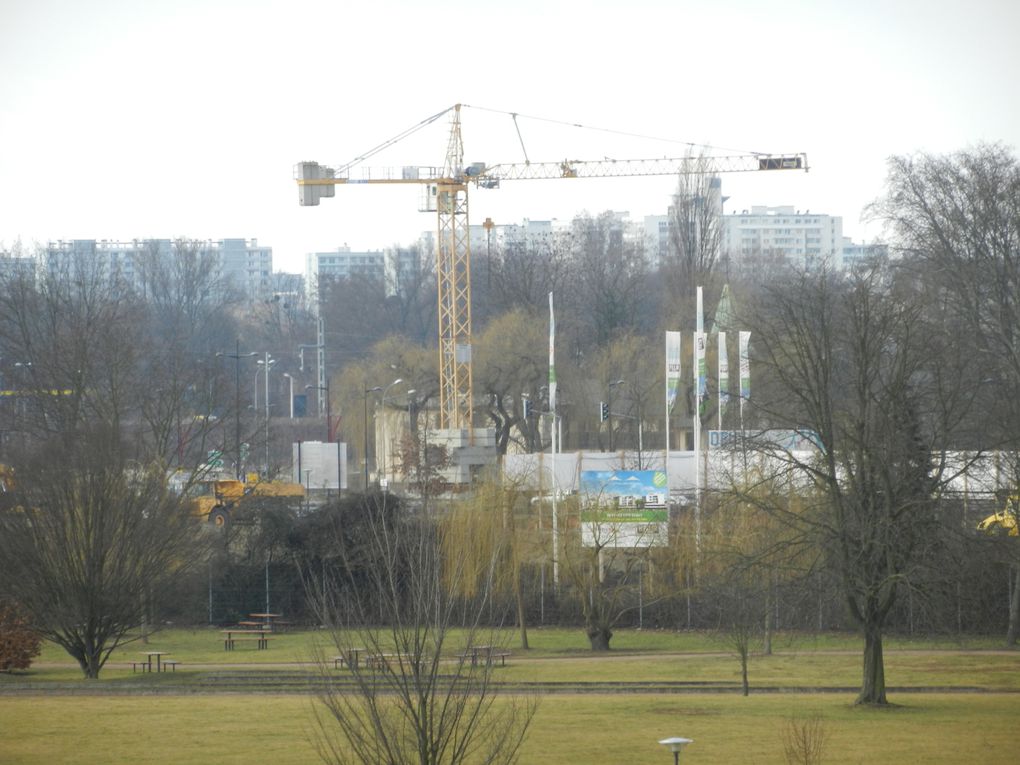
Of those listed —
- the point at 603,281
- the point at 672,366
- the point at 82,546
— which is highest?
the point at 603,281

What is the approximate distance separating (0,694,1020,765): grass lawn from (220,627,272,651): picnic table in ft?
42.7

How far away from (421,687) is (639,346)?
219 ft

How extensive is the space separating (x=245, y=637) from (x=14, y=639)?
35.9 feet

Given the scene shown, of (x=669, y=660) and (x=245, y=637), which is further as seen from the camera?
(x=245, y=637)

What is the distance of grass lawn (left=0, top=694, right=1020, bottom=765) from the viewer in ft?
72.7

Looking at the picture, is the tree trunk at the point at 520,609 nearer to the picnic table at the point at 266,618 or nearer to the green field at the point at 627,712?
the green field at the point at 627,712

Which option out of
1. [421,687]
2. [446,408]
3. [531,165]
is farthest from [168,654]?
[531,165]

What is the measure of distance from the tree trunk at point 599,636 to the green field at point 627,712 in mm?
1897

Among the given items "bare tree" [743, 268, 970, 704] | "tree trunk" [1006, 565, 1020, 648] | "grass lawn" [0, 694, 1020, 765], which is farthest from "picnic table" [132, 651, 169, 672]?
"tree trunk" [1006, 565, 1020, 648]

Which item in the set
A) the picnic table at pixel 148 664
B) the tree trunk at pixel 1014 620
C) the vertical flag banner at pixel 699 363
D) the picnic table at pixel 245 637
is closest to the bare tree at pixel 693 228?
the vertical flag banner at pixel 699 363

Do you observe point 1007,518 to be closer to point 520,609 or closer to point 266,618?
point 520,609

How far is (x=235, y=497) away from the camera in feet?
188

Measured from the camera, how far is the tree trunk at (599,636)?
135ft

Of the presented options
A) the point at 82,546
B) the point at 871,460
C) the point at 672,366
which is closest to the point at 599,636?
the point at 672,366
